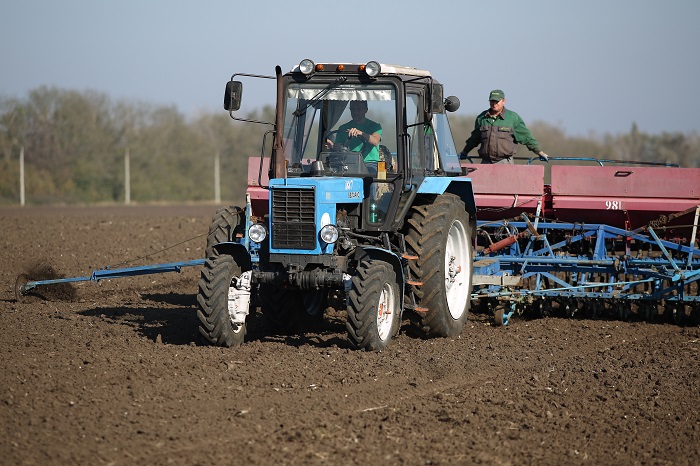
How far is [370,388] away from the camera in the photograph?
666cm

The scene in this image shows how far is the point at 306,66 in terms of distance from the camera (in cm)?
827

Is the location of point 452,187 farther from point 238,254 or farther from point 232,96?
point 232,96

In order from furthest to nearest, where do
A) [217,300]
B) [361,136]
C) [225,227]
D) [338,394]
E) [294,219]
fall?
[225,227]
[361,136]
[294,219]
[217,300]
[338,394]

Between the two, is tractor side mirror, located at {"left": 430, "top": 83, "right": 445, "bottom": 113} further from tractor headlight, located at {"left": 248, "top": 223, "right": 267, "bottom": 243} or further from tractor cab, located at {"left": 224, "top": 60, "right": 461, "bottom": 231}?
tractor headlight, located at {"left": 248, "top": 223, "right": 267, "bottom": 243}

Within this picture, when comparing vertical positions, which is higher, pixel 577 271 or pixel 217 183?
pixel 217 183

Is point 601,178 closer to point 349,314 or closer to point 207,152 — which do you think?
point 349,314

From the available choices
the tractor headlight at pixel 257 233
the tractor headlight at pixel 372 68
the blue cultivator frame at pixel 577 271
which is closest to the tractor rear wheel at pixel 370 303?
the tractor headlight at pixel 257 233

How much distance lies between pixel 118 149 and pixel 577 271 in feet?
103

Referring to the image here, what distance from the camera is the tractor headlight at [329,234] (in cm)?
771

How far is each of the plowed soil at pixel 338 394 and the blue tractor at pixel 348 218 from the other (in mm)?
339

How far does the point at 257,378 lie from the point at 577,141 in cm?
4763

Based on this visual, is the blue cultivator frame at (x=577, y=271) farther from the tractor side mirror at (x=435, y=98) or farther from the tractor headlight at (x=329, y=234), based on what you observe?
the tractor headlight at (x=329, y=234)

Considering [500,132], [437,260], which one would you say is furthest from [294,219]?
[500,132]

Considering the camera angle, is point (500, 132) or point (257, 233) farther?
point (500, 132)
